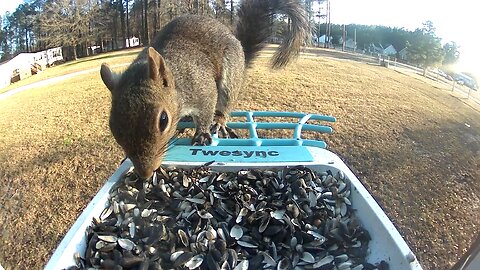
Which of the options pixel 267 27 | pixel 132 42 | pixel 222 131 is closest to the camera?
pixel 132 42

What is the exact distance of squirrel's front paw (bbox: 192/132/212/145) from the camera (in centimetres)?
117

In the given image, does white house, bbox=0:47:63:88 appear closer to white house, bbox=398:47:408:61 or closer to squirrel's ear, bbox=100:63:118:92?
squirrel's ear, bbox=100:63:118:92

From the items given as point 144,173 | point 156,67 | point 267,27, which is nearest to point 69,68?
point 156,67

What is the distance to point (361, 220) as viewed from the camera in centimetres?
79

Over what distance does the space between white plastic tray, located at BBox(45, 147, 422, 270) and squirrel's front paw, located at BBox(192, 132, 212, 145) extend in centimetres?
22

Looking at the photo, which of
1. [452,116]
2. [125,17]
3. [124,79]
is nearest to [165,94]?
[124,79]

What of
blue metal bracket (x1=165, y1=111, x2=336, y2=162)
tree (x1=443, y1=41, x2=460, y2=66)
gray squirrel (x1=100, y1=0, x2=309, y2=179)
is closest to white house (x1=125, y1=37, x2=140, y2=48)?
gray squirrel (x1=100, y1=0, x2=309, y2=179)

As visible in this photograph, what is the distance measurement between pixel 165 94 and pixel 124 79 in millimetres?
101

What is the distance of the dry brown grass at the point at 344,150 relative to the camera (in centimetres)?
98

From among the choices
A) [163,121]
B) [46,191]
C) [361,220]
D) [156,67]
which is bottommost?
[46,191]

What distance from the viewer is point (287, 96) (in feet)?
4.14

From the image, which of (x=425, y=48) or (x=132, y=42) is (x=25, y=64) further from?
(x=425, y=48)

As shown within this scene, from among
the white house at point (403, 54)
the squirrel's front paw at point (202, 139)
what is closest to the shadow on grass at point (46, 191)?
the squirrel's front paw at point (202, 139)

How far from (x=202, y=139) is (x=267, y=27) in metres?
0.73
